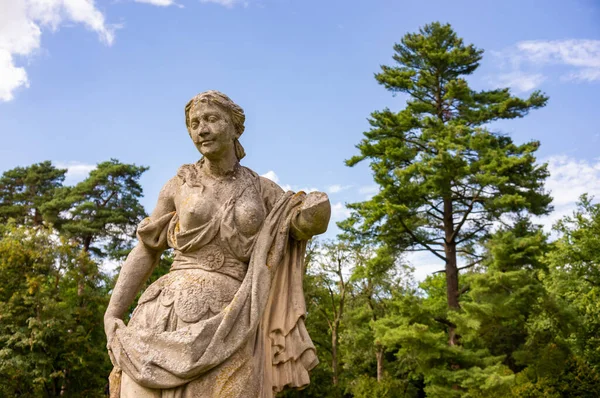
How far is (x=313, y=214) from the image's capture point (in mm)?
3969

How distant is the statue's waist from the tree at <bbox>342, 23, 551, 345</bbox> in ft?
58.4

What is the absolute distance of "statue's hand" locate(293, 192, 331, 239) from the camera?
397 cm

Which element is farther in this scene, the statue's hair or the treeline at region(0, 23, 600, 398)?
the treeline at region(0, 23, 600, 398)

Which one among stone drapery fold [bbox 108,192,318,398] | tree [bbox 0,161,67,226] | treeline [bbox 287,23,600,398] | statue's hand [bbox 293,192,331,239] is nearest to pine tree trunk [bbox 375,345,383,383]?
treeline [bbox 287,23,600,398]

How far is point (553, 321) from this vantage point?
1959 centimetres

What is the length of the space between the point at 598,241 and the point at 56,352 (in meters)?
17.8

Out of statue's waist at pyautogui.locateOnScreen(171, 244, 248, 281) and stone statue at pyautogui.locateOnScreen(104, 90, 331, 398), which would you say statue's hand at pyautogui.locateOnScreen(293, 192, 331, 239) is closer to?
stone statue at pyautogui.locateOnScreen(104, 90, 331, 398)

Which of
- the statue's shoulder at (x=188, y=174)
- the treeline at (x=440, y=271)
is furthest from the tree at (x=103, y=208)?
the statue's shoulder at (x=188, y=174)

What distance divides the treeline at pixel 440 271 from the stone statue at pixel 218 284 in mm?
15243

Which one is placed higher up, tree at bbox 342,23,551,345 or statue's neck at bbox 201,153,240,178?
tree at bbox 342,23,551,345

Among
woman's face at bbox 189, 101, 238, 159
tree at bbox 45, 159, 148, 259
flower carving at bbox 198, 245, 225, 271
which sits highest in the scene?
tree at bbox 45, 159, 148, 259

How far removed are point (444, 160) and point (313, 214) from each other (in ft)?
59.8

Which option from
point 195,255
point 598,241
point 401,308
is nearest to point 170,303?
point 195,255

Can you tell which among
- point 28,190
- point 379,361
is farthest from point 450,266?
point 28,190
